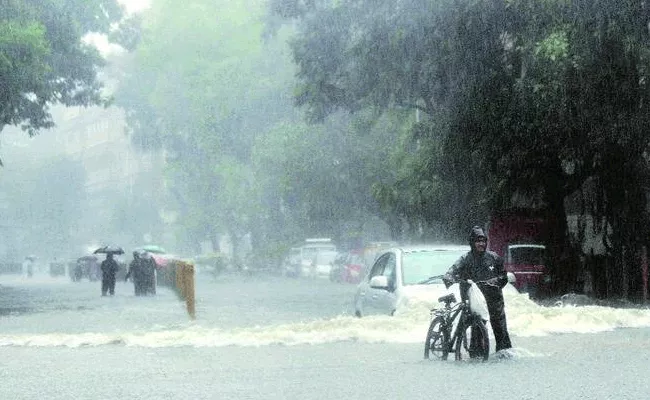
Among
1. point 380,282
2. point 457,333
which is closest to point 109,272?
point 380,282

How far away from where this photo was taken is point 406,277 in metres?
19.9

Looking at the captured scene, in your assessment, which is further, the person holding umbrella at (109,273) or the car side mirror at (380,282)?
the person holding umbrella at (109,273)

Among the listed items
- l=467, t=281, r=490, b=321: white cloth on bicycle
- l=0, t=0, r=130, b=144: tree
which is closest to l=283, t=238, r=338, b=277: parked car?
l=0, t=0, r=130, b=144: tree

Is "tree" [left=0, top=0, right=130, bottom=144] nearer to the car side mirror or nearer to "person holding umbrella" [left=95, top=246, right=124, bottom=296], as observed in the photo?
"person holding umbrella" [left=95, top=246, right=124, bottom=296]

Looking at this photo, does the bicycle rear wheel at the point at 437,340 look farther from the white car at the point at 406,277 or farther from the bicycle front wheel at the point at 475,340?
the white car at the point at 406,277

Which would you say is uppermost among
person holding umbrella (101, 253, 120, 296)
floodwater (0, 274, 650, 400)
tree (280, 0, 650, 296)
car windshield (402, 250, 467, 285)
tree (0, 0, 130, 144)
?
tree (0, 0, 130, 144)

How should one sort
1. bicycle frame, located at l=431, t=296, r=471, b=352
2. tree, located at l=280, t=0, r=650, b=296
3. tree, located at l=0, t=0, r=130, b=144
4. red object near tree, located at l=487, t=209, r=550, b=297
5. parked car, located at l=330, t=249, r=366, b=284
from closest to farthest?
bicycle frame, located at l=431, t=296, r=471, b=352
tree, located at l=280, t=0, r=650, b=296
tree, located at l=0, t=0, r=130, b=144
red object near tree, located at l=487, t=209, r=550, b=297
parked car, located at l=330, t=249, r=366, b=284

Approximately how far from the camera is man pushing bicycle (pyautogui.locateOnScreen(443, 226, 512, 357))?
15.6 metres

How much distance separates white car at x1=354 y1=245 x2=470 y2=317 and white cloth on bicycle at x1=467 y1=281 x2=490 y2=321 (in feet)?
11.8

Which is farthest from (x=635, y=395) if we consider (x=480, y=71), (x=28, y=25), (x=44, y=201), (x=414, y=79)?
(x=44, y=201)

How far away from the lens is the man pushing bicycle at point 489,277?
51.3 ft

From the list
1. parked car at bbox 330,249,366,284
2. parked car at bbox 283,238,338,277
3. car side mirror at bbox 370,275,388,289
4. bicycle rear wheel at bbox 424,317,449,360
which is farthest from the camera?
parked car at bbox 283,238,338,277

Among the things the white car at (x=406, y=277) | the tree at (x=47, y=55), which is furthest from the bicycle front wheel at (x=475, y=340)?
the tree at (x=47, y=55)

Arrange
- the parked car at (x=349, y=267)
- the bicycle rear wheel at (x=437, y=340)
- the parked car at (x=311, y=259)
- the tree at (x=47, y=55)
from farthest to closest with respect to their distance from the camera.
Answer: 1. the parked car at (x=311, y=259)
2. the parked car at (x=349, y=267)
3. the tree at (x=47, y=55)
4. the bicycle rear wheel at (x=437, y=340)
